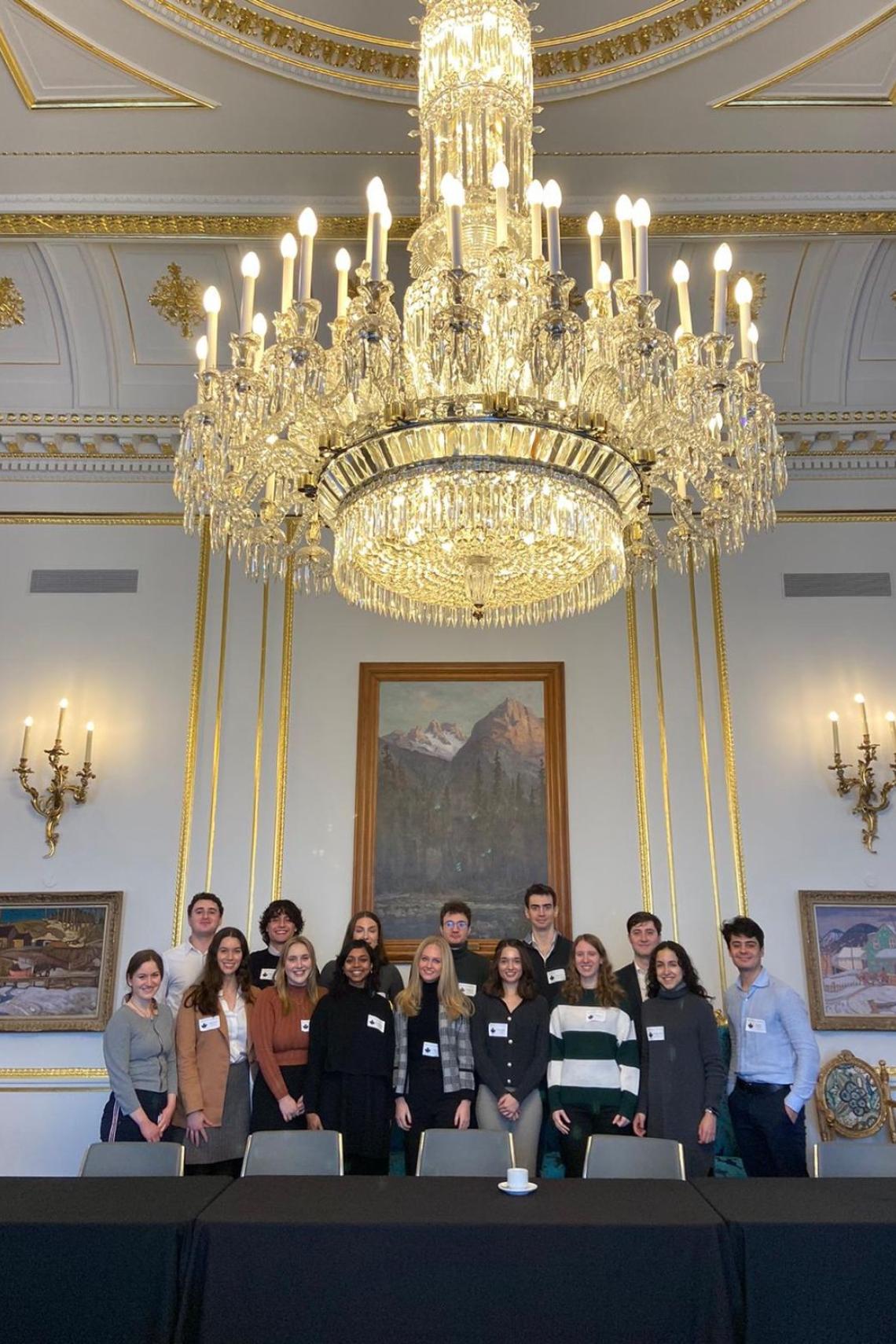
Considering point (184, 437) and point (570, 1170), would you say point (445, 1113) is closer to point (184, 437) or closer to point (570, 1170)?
point (570, 1170)

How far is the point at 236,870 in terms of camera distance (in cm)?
622

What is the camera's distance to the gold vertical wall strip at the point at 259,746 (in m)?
6.18

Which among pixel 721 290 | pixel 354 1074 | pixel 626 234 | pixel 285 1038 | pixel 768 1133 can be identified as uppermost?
pixel 626 234

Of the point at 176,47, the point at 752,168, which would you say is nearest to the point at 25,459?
the point at 176,47

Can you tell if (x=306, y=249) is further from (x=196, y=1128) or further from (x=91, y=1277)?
(x=196, y=1128)

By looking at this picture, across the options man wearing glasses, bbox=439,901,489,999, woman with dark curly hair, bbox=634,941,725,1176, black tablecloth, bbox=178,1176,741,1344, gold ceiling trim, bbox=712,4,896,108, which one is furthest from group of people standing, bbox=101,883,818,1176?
gold ceiling trim, bbox=712,4,896,108

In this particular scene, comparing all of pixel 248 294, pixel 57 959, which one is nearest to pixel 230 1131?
pixel 57 959

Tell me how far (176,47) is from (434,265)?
1894 millimetres

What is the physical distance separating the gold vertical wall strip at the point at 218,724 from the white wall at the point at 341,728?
44 millimetres

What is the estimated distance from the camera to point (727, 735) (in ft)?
21.2

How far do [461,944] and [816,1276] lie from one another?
8.54ft

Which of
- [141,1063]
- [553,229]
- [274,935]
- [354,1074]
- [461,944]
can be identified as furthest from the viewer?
[274,935]

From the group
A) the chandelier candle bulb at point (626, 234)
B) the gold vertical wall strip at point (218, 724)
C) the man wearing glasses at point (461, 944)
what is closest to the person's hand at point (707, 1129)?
the man wearing glasses at point (461, 944)

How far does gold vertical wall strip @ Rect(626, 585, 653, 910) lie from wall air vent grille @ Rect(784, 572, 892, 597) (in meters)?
1.07
